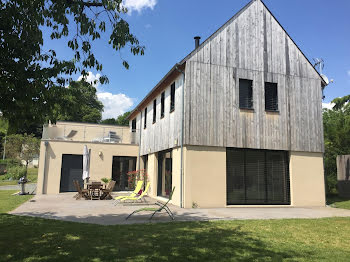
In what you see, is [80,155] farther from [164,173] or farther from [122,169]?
[164,173]

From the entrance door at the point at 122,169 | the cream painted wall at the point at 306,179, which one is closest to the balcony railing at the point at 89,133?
the entrance door at the point at 122,169

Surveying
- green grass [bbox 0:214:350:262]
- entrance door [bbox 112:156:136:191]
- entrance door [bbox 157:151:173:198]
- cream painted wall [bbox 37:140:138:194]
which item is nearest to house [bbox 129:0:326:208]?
entrance door [bbox 157:151:173:198]

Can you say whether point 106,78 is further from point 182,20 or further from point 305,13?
point 305,13

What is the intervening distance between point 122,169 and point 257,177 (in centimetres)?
1048

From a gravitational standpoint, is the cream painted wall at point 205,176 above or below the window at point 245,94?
below

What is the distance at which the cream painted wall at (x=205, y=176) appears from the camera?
1147 centimetres

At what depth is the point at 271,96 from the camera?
43.7 ft

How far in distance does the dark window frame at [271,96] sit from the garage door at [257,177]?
80.1 inches

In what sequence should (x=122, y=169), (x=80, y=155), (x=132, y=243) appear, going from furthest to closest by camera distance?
(x=122, y=169) < (x=80, y=155) < (x=132, y=243)

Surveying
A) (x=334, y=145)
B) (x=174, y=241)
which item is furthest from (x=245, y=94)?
(x=174, y=241)

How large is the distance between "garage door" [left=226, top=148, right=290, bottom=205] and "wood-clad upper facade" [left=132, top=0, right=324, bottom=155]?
470 mm

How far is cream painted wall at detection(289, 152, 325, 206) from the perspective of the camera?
12984mm

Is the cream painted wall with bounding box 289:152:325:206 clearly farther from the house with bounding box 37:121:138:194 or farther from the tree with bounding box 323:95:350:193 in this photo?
the house with bounding box 37:121:138:194

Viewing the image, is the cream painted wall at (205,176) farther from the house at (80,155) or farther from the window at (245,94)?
the house at (80,155)
